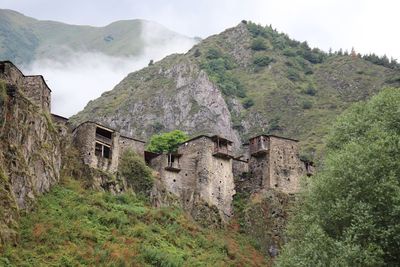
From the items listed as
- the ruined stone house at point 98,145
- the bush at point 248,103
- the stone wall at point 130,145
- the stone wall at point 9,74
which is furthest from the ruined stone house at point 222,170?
the bush at point 248,103

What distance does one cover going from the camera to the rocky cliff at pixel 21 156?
39.8 metres

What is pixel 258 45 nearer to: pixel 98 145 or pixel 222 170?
pixel 222 170

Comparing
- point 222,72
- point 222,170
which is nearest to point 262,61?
point 222,72

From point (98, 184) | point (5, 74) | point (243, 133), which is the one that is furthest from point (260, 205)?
point (243, 133)

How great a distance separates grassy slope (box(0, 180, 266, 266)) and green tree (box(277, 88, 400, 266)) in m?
13.1

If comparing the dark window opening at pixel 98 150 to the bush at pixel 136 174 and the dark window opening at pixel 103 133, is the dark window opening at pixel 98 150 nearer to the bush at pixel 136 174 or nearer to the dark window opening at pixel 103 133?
the dark window opening at pixel 103 133

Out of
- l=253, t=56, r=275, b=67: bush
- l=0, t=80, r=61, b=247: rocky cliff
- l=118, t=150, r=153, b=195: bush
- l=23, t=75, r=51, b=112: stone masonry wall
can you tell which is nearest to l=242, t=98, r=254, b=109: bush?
l=253, t=56, r=275, b=67: bush

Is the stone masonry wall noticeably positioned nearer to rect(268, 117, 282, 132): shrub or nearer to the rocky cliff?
the rocky cliff

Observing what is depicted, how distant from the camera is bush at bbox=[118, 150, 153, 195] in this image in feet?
191

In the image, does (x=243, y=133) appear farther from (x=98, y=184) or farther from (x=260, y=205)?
(x=98, y=184)

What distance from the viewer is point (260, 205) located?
2512 inches

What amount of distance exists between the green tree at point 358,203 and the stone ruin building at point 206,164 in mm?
25391

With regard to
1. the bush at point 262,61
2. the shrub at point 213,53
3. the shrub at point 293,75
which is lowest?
the shrub at point 293,75

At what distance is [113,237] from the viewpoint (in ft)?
Result: 149
